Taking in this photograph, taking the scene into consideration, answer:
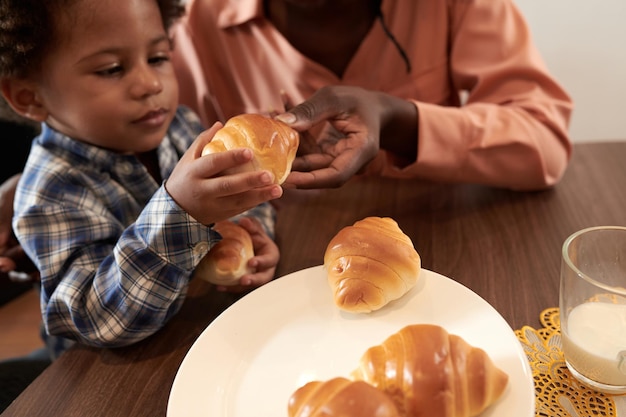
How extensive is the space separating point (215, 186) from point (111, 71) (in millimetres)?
384

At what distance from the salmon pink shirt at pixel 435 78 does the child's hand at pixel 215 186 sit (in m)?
0.34

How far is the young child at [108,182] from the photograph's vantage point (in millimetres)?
709

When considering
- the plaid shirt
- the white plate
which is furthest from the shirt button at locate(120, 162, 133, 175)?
the white plate

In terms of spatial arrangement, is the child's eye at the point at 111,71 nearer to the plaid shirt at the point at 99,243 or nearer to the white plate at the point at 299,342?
the plaid shirt at the point at 99,243

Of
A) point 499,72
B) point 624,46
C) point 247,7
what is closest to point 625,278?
point 499,72

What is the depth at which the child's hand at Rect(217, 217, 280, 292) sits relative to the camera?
80 cm

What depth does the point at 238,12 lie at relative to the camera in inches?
46.9

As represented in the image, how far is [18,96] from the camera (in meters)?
0.92

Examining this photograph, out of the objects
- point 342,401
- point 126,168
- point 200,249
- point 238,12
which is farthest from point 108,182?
point 342,401

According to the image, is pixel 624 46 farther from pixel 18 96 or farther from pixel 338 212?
pixel 18 96

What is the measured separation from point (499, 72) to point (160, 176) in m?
0.74

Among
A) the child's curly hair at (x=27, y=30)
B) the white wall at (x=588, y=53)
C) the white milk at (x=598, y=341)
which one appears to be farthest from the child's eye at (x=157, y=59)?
the white wall at (x=588, y=53)

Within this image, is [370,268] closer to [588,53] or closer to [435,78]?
[435,78]

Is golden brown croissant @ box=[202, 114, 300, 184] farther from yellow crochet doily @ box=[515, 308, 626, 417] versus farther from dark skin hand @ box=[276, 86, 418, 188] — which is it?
yellow crochet doily @ box=[515, 308, 626, 417]
